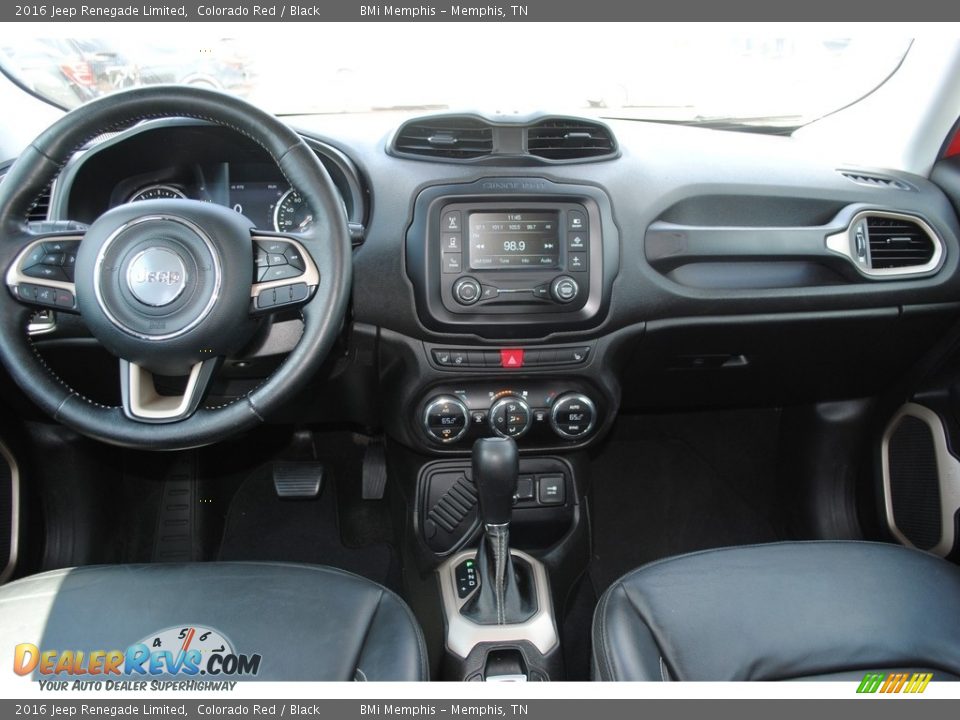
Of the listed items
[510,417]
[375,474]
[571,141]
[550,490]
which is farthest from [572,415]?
[375,474]

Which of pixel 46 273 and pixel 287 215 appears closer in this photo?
pixel 46 273

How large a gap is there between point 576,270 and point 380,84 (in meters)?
0.69

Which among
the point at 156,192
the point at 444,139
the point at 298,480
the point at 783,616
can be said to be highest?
the point at 444,139

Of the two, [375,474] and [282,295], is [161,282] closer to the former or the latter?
[282,295]

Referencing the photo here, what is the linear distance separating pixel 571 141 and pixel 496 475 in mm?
759

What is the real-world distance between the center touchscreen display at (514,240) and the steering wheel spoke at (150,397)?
2.00 ft

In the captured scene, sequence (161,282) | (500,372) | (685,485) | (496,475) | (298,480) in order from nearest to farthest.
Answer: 1. (161,282)
2. (496,475)
3. (500,372)
4. (298,480)
5. (685,485)

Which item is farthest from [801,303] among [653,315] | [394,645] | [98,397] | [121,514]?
[121,514]

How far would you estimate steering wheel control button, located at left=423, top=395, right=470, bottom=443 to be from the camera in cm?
169

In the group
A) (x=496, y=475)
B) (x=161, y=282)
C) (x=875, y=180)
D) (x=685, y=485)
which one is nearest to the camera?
(x=161, y=282)

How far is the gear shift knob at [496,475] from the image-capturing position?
56.8 inches

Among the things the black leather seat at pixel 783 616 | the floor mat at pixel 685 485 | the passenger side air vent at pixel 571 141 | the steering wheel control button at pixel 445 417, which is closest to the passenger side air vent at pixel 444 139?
the passenger side air vent at pixel 571 141

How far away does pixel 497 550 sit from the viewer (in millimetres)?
1533

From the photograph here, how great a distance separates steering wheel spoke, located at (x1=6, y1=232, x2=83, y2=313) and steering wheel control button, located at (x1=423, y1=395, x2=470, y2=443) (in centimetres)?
78
